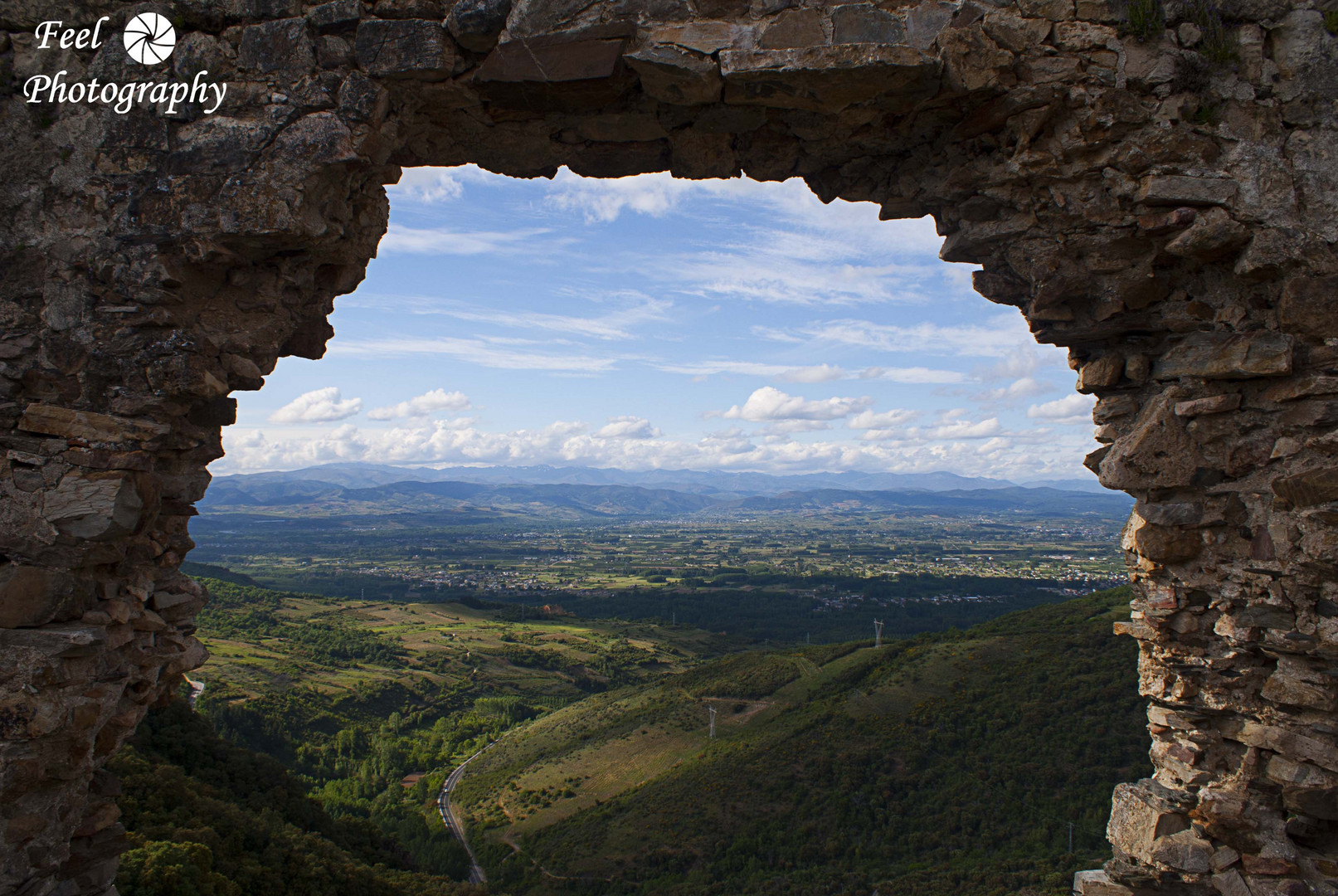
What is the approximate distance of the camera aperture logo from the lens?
4363mm

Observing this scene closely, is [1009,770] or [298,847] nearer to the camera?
[298,847]

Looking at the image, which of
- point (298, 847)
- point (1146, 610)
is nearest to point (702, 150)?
point (1146, 610)

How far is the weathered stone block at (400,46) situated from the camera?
4312mm

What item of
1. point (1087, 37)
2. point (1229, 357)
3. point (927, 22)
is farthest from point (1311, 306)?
point (927, 22)

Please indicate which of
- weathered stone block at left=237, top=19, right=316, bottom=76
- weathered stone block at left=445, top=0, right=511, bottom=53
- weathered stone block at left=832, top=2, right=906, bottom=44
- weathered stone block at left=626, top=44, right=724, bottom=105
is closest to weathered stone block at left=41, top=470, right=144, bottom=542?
weathered stone block at left=237, top=19, right=316, bottom=76

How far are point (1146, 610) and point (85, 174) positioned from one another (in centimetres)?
710

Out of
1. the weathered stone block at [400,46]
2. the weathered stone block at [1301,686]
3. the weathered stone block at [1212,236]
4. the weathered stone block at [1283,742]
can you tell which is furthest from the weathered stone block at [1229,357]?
the weathered stone block at [400,46]

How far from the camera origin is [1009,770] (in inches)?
731

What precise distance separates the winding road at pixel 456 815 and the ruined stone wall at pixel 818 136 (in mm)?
18835

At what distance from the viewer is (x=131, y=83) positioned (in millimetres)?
4414

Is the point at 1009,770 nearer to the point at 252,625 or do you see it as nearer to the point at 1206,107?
the point at 1206,107

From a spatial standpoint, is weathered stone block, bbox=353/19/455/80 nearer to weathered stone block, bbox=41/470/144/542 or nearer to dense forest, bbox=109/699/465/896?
weathered stone block, bbox=41/470/144/542

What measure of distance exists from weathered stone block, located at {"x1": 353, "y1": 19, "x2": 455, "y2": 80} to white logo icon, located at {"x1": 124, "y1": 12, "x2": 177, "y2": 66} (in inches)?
49.2

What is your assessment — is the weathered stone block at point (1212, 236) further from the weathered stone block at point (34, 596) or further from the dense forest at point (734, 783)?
the dense forest at point (734, 783)
